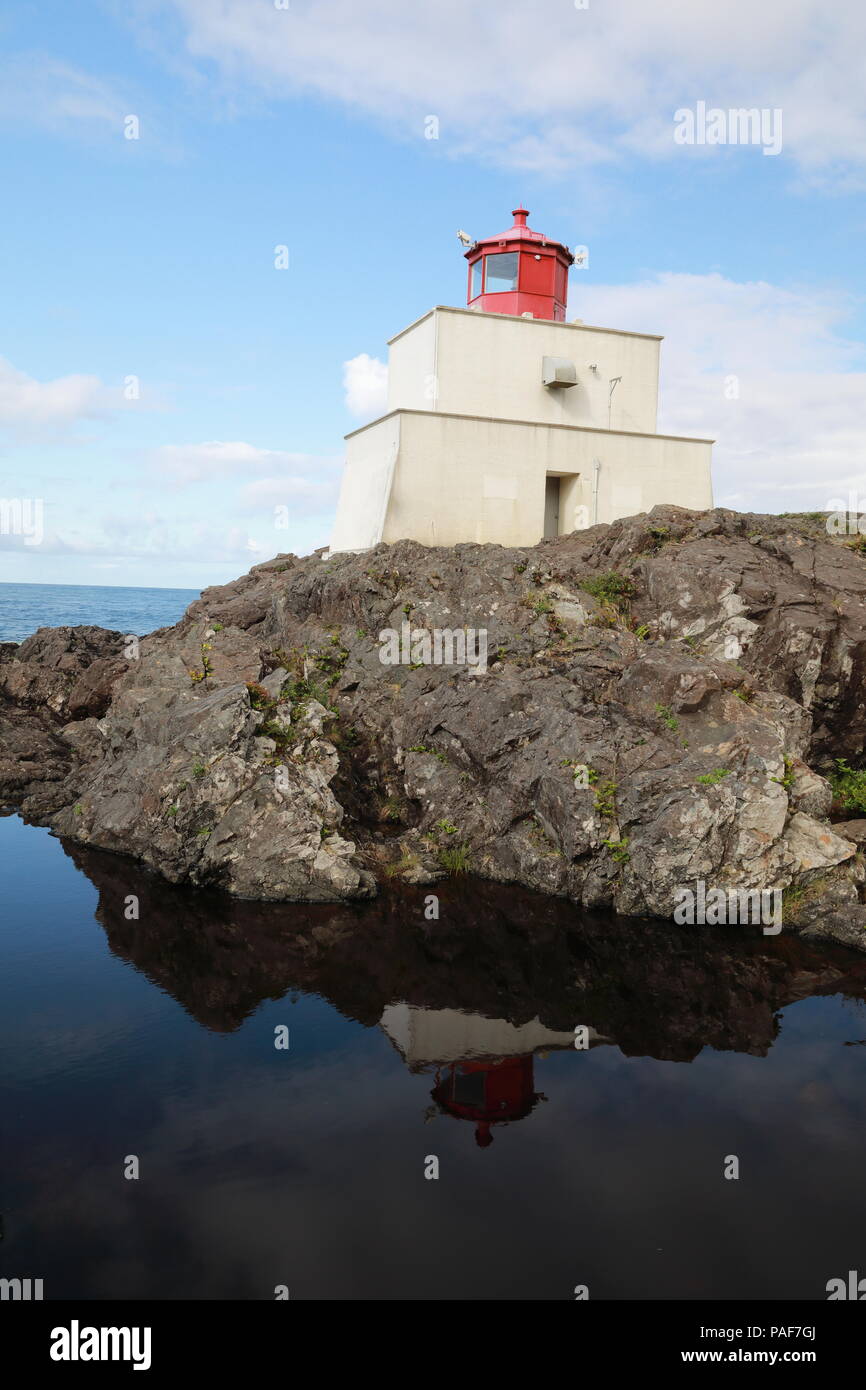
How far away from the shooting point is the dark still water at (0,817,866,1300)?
691 centimetres

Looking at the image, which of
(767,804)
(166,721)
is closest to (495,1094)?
(767,804)

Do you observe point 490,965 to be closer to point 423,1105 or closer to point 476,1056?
point 476,1056

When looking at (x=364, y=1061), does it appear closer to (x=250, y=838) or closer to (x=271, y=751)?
(x=250, y=838)

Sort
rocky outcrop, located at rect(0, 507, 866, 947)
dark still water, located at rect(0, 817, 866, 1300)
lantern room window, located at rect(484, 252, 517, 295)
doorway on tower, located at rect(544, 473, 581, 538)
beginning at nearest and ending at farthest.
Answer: dark still water, located at rect(0, 817, 866, 1300), rocky outcrop, located at rect(0, 507, 866, 947), doorway on tower, located at rect(544, 473, 581, 538), lantern room window, located at rect(484, 252, 517, 295)

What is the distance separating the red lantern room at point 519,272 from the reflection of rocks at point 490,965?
17.0 m

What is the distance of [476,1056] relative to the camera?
9953 mm

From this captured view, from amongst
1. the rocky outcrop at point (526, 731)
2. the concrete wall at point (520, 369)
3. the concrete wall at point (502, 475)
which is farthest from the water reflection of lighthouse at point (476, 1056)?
the concrete wall at point (520, 369)

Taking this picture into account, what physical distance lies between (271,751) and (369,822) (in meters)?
2.30

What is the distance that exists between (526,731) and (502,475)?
9231 millimetres

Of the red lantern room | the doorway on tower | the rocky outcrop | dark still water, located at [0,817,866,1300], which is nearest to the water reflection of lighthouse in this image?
dark still water, located at [0,817,866,1300]

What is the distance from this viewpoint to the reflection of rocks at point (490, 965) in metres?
10.9

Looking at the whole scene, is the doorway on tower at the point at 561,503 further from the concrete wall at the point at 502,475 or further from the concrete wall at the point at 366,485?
the concrete wall at the point at 366,485

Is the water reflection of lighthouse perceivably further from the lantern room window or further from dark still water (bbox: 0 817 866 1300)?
the lantern room window

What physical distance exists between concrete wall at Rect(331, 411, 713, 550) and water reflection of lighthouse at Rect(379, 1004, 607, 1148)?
13.6 m
